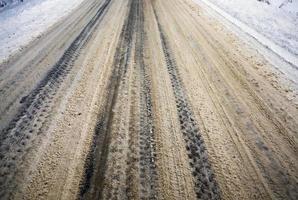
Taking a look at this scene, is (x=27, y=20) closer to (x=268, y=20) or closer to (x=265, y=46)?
(x=265, y=46)

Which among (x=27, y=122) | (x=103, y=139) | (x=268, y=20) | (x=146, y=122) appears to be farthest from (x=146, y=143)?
(x=268, y=20)

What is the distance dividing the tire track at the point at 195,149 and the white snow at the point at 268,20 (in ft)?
10.9

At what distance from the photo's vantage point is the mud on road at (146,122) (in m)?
2.99

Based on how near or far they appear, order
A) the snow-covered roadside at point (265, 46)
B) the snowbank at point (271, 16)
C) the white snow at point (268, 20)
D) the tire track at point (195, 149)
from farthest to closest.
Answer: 1. the snowbank at point (271, 16)
2. the white snow at point (268, 20)
3. the snow-covered roadside at point (265, 46)
4. the tire track at point (195, 149)

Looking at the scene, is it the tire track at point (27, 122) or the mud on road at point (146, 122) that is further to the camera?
the tire track at point (27, 122)

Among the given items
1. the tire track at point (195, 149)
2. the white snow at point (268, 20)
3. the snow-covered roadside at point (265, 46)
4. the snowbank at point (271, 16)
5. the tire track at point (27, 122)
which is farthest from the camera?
the snowbank at point (271, 16)

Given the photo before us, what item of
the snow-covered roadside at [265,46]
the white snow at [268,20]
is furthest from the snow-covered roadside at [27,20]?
the white snow at [268,20]

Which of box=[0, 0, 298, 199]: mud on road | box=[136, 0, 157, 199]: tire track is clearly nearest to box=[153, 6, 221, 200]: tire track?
box=[0, 0, 298, 199]: mud on road

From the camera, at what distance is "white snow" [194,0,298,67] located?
666cm

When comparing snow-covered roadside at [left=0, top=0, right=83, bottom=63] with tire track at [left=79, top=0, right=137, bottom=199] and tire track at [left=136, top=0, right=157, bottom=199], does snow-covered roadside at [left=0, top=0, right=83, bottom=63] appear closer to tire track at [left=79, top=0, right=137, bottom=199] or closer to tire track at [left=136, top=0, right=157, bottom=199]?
tire track at [left=79, top=0, right=137, bottom=199]

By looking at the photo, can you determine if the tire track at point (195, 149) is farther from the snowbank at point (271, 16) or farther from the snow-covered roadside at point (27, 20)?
the snow-covered roadside at point (27, 20)

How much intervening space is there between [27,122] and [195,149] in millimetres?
2889

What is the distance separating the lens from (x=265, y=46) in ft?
21.8

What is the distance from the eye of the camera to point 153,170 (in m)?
3.14
